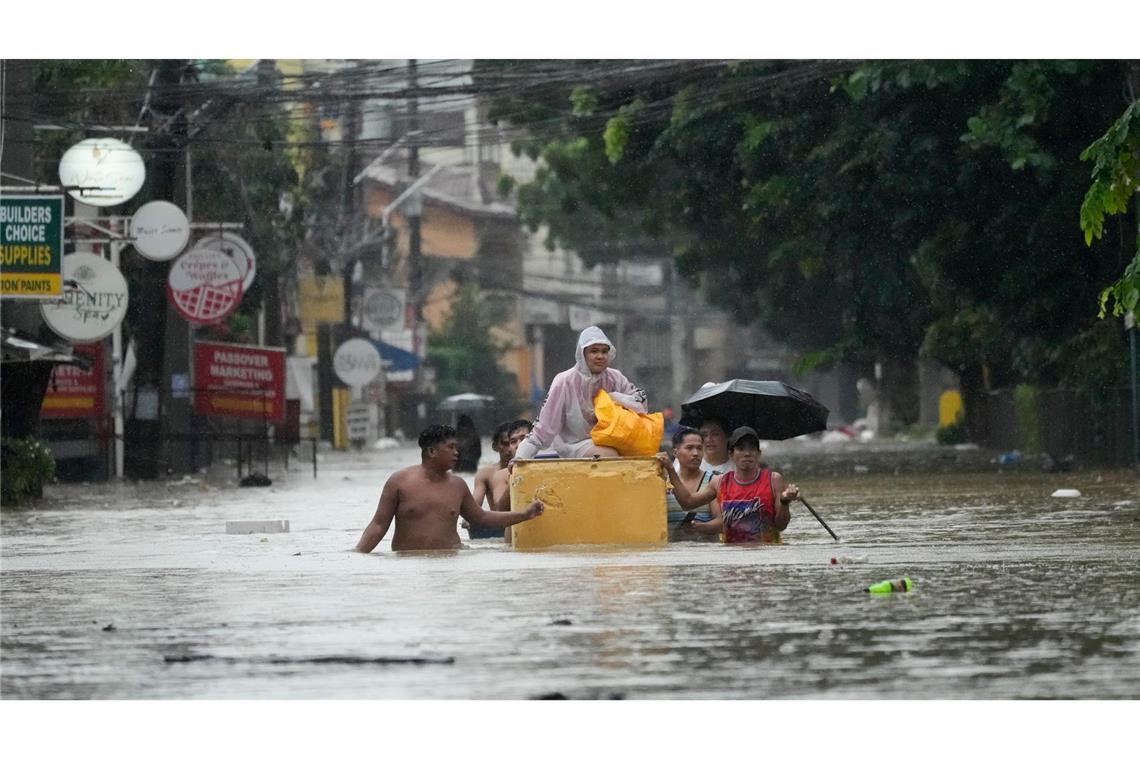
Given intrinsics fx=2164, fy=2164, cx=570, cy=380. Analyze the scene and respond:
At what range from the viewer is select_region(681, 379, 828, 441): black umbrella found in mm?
15578

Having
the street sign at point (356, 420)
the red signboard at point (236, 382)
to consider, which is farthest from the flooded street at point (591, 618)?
the street sign at point (356, 420)

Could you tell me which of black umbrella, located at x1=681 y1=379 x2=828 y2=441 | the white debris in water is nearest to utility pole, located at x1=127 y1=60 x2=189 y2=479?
the white debris in water

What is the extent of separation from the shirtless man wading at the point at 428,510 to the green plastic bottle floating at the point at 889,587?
3.42 meters

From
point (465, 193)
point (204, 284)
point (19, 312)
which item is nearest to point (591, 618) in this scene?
point (19, 312)

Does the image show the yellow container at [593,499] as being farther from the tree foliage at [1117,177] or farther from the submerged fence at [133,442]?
the submerged fence at [133,442]

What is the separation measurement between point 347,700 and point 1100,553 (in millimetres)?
7601

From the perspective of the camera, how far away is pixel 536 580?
39.1 feet

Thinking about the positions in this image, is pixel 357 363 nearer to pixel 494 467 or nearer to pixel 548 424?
pixel 494 467

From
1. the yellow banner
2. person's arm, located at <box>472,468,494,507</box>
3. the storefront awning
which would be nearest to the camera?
person's arm, located at <box>472,468,494,507</box>

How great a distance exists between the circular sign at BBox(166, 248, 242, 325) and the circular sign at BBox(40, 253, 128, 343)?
372cm

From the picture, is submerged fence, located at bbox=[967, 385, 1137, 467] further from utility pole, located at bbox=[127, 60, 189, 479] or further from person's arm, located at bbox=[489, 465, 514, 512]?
person's arm, located at bbox=[489, 465, 514, 512]

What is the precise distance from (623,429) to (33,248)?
11128 millimetres

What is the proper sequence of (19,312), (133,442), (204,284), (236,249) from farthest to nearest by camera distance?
(133,442) < (236,249) < (204,284) < (19,312)

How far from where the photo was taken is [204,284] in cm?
3111
